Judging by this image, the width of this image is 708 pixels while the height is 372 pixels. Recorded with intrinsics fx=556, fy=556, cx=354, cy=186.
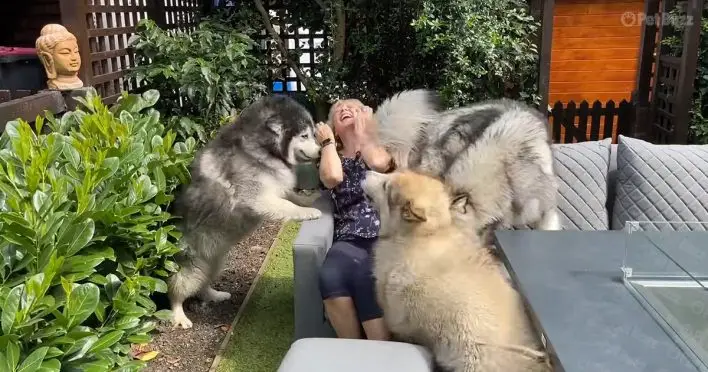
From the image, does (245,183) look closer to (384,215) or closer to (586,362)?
(384,215)

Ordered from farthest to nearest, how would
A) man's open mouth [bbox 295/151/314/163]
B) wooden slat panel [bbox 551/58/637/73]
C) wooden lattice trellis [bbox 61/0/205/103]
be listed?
1. wooden slat panel [bbox 551/58/637/73]
2. wooden lattice trellis [bbox 61/0/205/103]
3. man's open mouth [bbox 295/151/314/163]

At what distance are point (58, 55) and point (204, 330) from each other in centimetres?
A: 208

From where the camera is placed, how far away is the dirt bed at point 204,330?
9.35ft

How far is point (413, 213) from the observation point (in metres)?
1.85

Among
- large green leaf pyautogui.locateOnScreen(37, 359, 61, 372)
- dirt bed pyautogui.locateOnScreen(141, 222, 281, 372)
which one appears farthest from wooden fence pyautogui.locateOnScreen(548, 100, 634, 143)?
large green leaf pyautogui.locateOnScreen(37, 359, 61, 372)

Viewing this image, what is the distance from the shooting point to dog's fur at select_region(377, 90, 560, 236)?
207 cm

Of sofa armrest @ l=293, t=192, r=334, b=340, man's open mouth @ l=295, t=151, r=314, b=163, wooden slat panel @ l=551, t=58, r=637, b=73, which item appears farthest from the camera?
wooden slat panel @ l=551, t=58, r=637, b=73

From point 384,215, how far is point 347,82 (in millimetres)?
4380

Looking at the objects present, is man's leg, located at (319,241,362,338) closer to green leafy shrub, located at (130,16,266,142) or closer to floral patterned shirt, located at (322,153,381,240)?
floral patterned shirt, located at (322,153,381,240)

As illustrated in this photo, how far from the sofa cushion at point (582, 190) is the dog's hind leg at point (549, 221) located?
37 cm

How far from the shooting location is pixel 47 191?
2.05 m

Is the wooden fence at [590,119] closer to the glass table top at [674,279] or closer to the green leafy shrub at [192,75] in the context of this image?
the green leafy shrub at [192,75]

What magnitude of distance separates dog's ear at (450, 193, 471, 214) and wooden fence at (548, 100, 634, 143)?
4306mm

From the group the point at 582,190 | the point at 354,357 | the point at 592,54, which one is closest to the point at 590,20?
the point at 592,54
